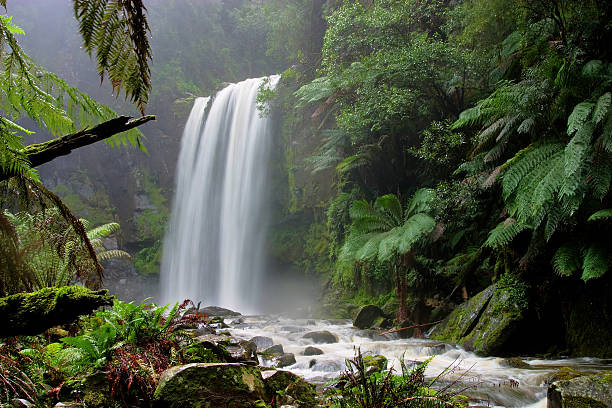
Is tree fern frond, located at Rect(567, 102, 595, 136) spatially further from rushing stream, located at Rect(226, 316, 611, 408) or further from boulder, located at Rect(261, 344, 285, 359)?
boulder, located at Rect(261, 344, 285, 359)

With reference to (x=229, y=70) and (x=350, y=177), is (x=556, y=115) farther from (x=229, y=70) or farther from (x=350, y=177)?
(x=229, y=70)

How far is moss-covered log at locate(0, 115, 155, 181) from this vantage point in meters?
1.34

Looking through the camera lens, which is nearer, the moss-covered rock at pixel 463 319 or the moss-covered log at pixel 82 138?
the moss-covered log at pixel 82 138

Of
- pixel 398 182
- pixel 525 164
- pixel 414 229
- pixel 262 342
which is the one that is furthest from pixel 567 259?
pixel 398 182

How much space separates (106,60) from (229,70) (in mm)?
24687

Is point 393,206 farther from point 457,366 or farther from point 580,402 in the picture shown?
point 580,402

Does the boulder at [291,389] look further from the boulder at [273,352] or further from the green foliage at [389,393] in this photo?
the boulder at [273,352]

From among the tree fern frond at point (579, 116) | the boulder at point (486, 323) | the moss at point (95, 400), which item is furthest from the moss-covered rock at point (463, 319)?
the moss at point (95, 400)

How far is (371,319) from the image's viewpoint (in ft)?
25.4

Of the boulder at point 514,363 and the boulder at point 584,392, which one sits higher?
the boulder at point 584,392

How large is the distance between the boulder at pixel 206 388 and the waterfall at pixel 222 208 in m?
12.8

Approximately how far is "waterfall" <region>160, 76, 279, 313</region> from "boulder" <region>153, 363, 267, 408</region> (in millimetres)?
12776

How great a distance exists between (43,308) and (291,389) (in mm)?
1852

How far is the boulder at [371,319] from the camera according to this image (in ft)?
24.8
